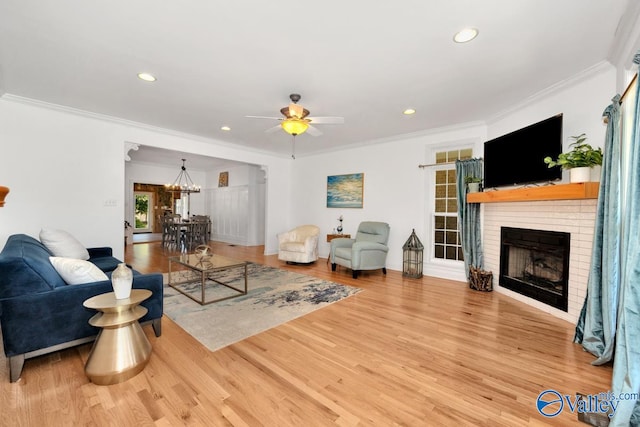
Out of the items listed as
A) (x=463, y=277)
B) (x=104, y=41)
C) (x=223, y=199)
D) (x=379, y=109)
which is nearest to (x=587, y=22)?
(x=379, y=109)

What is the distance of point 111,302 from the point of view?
1.96 meters

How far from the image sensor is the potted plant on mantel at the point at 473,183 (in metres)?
4.18

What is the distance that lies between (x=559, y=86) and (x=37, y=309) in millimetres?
5388

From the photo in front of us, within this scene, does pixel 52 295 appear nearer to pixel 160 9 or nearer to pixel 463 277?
pixel 160 9

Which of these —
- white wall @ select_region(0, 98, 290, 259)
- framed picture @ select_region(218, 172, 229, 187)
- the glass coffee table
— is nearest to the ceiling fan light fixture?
the glass coffee table

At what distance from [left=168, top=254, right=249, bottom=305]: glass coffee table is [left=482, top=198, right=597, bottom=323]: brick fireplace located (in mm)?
3792

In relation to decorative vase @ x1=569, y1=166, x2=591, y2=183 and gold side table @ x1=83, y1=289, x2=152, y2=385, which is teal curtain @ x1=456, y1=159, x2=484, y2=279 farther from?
gold side table @ x1=83, y1=289, x2=152, y2=385

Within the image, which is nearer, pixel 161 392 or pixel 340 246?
pixel 161 392

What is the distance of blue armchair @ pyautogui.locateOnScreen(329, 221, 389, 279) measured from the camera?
4730mm

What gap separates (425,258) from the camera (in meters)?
5.04

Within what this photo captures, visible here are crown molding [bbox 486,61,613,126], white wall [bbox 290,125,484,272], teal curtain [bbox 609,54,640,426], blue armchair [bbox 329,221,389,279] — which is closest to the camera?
teal curtain [bbox 609,54,640,426]

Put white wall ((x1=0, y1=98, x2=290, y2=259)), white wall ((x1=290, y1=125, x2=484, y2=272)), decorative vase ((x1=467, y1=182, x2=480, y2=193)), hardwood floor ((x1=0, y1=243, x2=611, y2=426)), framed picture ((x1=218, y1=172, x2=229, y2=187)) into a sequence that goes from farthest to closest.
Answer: framed picture ((x1=218, y1=172, x2=229, y2=187)) → white wall ((x1=290, y1=125, x2=484, y2=272)) → decorative vase ((x1=467, y1=182, x2=480, y2=193)) → white wall ((x1=0, y1=98, x2=290, y2=259)) → hardwood floor ((x1=0, y1=243, x2=611, y2=426))

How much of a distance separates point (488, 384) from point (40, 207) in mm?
5701

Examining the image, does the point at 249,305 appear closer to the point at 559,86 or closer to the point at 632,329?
the point at 632,329
